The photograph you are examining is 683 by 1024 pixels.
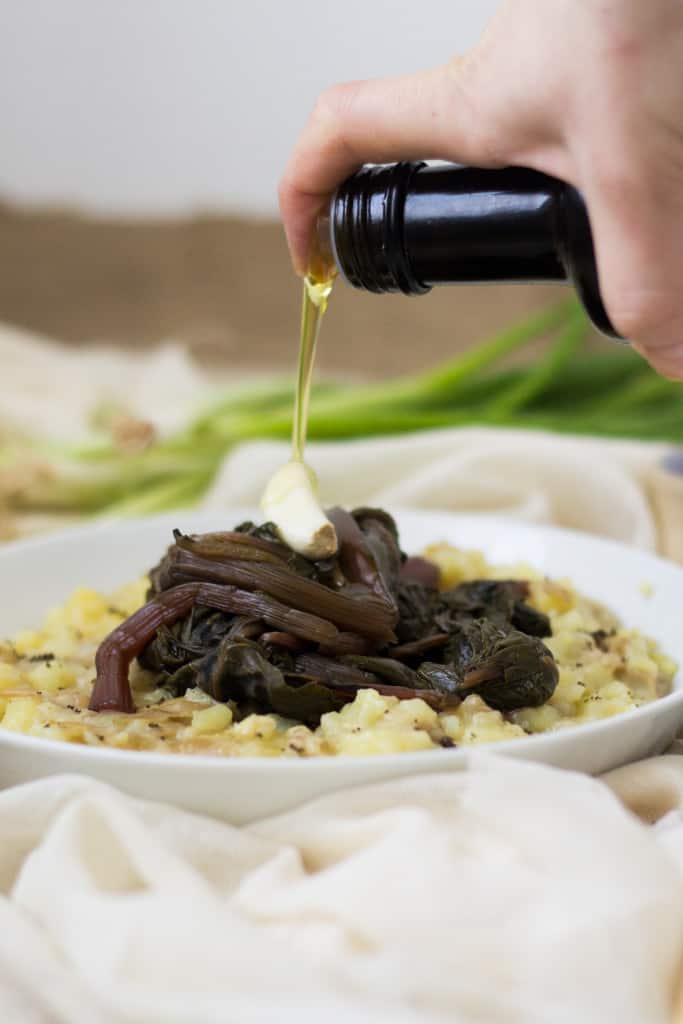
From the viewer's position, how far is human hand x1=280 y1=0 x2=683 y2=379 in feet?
8.32

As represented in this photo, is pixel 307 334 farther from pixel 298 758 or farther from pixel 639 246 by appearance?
pixel 298 758

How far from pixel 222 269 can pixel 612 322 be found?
23.1ft

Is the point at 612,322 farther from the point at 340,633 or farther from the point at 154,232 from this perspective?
the point at 154,232

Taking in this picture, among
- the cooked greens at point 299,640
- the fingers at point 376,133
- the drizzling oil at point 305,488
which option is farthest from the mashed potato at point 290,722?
the fingers at point 376,133

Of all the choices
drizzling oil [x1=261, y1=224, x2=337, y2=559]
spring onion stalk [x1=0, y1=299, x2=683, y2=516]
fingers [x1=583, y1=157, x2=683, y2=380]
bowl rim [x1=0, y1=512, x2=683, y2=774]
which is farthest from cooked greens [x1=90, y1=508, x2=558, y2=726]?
spring onion stalk [x1=0, y1=299, x2=683, y2=516]

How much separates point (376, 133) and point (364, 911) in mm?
1815

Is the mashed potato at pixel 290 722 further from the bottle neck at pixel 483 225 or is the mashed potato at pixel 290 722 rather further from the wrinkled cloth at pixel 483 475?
the wrinkled cloth at pixel 483 475

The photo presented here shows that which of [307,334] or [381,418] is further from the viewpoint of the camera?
[381,418]

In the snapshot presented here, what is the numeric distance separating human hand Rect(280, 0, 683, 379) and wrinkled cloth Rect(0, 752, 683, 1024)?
1030 millimetres

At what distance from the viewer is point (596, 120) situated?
261cm

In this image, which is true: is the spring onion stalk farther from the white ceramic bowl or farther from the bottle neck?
the bottle neck

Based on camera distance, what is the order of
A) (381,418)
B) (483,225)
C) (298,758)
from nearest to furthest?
1. (298,758)
2. (483,225)
3. (381,418)

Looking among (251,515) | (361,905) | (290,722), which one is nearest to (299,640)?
(290,722)

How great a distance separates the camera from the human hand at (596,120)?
2535mm
